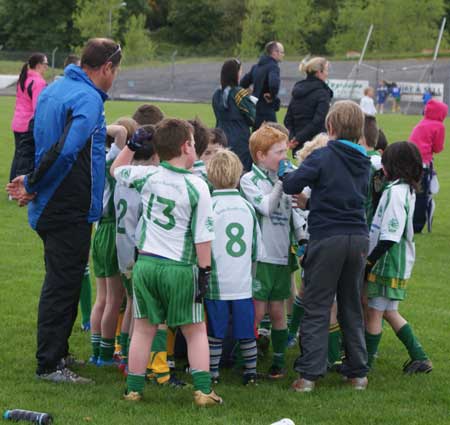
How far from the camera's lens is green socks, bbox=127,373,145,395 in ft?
17.8

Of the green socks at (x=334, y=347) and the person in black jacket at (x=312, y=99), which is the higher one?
the person in black jacket at (x=312, y=99)

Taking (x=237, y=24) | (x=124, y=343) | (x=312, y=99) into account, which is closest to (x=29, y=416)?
(x=124, y=343)

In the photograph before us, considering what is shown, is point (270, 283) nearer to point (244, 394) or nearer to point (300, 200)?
point (300, 200)

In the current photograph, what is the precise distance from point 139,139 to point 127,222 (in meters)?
0.67

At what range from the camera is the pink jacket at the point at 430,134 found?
12.2 m

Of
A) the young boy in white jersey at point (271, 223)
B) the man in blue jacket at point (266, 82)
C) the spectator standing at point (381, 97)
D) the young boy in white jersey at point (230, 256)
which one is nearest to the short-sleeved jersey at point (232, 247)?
the young boy in white jersey at point (230, 256)

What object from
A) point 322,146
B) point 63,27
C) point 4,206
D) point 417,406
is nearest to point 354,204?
point 322,146

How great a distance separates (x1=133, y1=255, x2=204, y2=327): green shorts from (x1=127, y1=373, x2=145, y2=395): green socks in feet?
1.15

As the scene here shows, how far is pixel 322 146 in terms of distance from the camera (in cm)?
599

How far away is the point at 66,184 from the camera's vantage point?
5.68m

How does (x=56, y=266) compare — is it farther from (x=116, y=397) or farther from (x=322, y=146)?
(x=322, y=146)

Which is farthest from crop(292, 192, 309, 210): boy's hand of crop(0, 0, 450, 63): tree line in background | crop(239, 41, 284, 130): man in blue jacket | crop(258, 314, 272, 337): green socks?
crop(0, 0, 450, 63): tree line in background

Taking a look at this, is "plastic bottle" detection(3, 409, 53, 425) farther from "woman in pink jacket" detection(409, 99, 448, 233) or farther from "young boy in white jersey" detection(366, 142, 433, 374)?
"woman in pink jacket" detection(409, 99, 448, 233)

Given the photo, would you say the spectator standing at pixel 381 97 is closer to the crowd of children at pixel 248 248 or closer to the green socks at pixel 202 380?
the crowd of children at pixel 248 248
